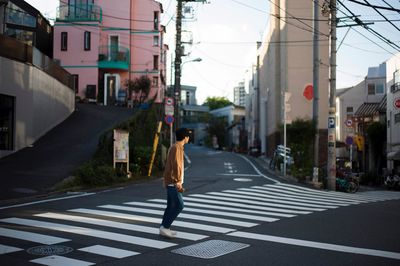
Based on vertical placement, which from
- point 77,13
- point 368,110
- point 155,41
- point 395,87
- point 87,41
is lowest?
point 368,110

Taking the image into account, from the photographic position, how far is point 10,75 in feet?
69.1

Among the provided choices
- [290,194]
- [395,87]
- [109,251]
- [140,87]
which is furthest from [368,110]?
[109,251]

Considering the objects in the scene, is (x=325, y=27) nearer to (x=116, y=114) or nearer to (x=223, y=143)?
(x=116, y=114)

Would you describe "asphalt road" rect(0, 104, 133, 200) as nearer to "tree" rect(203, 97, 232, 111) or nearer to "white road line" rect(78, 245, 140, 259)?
"white road line" rect(78, 245, 140, 259)

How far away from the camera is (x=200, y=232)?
874cm

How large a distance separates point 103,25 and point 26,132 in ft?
81.7

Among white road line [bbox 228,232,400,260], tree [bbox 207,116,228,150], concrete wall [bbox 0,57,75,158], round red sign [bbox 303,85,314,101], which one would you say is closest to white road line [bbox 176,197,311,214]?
white road line [bbox 228,232,400,260]

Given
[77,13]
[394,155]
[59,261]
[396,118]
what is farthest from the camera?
[77,13]

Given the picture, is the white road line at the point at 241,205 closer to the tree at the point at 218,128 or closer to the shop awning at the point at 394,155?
the shop awning at the point at 394,155

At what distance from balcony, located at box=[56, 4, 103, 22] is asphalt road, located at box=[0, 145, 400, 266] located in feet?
106

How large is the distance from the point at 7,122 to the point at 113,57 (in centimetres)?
2368

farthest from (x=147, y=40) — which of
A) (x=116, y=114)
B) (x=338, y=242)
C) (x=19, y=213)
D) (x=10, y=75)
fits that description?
(x=338, y=242)

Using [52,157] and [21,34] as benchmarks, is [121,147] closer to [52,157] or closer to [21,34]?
[52,157]

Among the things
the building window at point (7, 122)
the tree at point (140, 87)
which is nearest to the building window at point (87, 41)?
the tree at point (140, 87)
